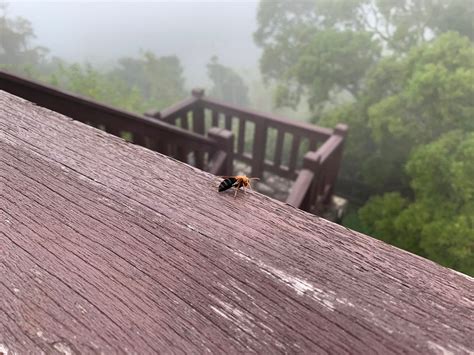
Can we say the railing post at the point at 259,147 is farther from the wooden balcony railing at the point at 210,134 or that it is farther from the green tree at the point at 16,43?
the green tree at the point at 16,43

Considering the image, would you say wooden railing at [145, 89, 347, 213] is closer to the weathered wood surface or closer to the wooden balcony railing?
the wooden balcony railing

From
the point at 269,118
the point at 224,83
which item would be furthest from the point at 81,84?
the point at 224,83

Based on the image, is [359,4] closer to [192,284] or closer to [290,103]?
[290,103]

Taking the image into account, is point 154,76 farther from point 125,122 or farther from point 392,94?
point 125,122

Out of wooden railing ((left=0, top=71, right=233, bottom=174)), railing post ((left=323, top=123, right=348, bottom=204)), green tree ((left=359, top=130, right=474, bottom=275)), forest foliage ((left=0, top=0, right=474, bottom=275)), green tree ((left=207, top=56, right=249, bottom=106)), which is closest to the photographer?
wooden railing ((left=0, top=71, right=233, bottom=174))

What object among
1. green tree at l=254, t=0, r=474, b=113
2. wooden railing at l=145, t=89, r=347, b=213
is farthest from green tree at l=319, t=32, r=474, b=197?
wooden railing at l=145, t=89, r=347, b=213

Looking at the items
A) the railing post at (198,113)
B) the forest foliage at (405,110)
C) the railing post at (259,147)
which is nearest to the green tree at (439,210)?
the forest foliage at (405,110)
